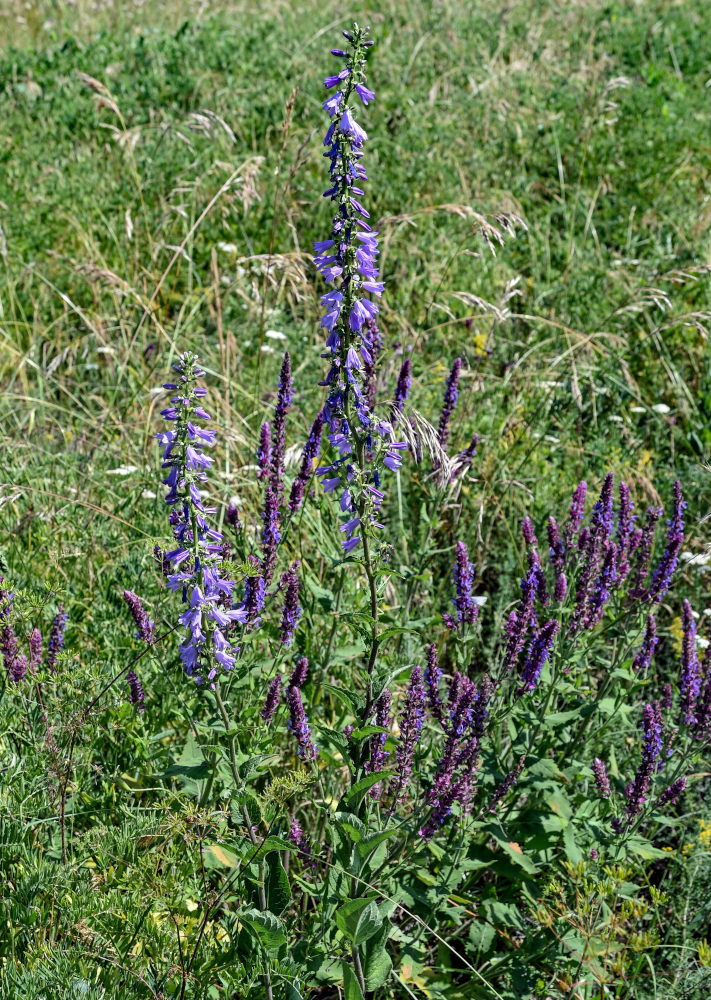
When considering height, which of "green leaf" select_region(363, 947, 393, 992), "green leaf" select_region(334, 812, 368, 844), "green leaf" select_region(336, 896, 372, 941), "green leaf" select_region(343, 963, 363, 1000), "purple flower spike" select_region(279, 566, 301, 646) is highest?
"purple flower spike" select_region(279, 566, 301, 646)

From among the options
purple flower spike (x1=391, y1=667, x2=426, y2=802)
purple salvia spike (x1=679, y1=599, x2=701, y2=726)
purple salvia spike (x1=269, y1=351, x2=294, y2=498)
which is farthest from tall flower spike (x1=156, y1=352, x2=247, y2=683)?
purple salvia spike (x1=679, y1=599, x2=701, y2=726)

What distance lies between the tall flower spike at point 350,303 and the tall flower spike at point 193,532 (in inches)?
12.7

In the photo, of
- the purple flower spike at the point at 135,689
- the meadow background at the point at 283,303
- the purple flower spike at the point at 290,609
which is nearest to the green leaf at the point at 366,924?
the meadow background at the point at 283,303

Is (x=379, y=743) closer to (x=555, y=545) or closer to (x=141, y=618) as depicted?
(x=141, y=618)

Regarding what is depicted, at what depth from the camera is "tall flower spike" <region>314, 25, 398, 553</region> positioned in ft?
6.77

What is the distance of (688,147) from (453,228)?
2.08 metres

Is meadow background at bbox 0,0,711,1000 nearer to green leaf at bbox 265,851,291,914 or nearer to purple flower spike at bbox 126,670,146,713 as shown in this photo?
purple flower spike at bbox 126,670,146,713

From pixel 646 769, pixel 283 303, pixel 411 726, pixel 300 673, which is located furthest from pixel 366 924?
pixel 283 303

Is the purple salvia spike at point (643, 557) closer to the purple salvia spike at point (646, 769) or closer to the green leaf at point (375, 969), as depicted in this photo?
the purple salvia spike at point (646, 769)

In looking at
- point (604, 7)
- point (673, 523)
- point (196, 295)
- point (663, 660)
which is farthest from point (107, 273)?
point (604, 7)

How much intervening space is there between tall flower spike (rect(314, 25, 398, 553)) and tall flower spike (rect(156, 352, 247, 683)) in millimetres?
322

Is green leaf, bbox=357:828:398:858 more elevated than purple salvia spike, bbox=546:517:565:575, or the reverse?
purple salvia spike, bbox=546:517:565:575

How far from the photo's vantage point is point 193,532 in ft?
6.42

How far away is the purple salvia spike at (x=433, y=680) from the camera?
96.0 inches
